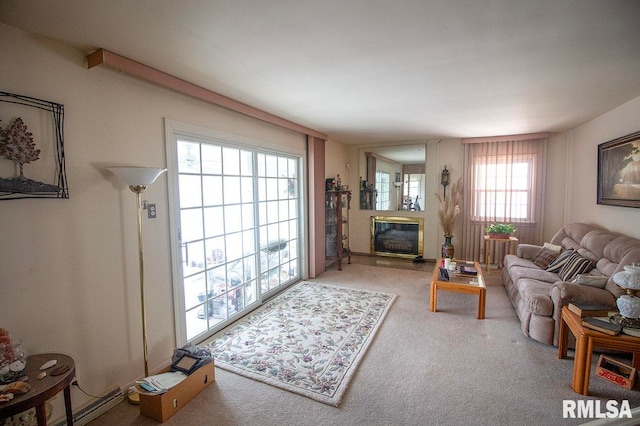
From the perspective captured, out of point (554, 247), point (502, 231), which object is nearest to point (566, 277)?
point (554, 247)

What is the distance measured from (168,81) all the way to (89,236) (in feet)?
4.13

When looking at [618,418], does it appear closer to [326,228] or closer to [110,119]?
[110,119]

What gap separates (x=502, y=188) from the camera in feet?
16.8

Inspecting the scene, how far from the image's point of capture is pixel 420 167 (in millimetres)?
5688

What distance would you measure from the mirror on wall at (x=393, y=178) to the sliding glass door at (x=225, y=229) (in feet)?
7.75

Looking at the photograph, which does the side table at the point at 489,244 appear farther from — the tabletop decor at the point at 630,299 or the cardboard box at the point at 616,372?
the tabletop decor at the point at 630,299

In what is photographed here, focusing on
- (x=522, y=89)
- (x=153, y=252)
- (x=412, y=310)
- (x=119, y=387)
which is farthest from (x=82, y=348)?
(x=522, y=89)

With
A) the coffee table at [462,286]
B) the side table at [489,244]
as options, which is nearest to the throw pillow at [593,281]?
the coffee table at [462,286]

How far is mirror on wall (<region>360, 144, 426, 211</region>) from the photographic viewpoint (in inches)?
225

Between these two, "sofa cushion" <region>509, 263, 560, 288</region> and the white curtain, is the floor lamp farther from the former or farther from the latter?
the white curtain

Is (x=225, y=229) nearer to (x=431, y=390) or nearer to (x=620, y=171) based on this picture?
(x=431, y=390)

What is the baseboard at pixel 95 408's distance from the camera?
5.88 ft

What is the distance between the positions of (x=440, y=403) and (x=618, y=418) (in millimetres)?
1687

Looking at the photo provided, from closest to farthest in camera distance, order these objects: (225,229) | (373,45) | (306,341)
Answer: (373,45), (306,341), (225,229)
